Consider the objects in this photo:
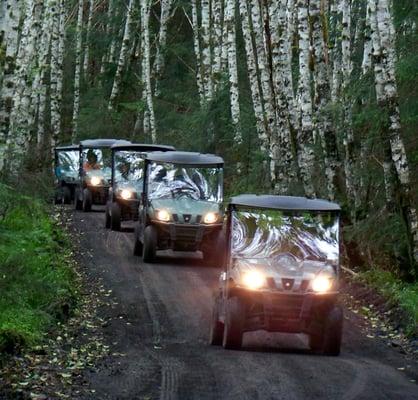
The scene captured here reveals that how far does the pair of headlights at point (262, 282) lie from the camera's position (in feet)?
42.5

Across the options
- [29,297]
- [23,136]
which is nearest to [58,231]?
[23,136]

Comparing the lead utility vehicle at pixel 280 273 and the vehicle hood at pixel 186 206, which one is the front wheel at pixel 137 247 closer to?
the vehicle hood at pixel 186 206

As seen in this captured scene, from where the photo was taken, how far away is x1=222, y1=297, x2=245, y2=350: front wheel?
42.4 ft

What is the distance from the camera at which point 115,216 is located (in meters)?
26.4

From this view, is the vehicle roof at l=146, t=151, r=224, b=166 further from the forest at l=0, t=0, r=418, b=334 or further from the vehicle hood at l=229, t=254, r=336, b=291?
the vehicle hood at l=229, t=254, r=336, b=291

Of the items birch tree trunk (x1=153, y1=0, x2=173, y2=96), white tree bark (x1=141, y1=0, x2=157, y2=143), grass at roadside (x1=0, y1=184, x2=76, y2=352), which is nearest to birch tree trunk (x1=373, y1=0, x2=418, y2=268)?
grass at roadside (x1=0, y1=184, x2=76, y2=352)

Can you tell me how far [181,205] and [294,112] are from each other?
11.4 feet

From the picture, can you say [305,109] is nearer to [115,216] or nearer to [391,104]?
[391,104]

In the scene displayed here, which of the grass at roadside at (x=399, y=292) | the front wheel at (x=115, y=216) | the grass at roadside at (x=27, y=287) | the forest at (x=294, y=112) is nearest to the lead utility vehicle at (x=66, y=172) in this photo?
the forest at (x=294, y=112)

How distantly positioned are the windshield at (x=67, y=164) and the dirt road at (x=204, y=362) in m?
16.8

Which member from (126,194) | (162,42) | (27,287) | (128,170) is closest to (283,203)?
(27,287)

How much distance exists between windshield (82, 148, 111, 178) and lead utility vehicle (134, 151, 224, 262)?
980 cm

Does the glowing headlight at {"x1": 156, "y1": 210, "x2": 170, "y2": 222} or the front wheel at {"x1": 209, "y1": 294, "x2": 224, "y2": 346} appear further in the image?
the glowing headlight at {"x1": 156, "y1": 210, "x2": 170, "y2": 222}

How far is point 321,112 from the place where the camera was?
66.3 ft
